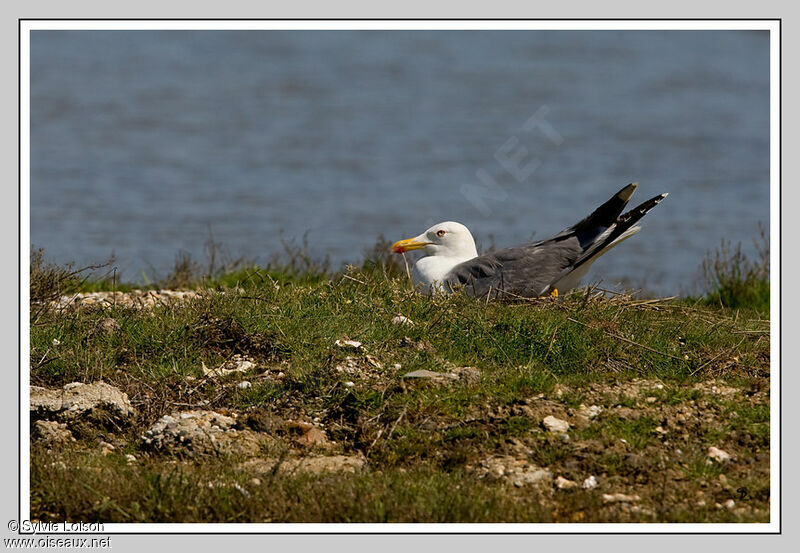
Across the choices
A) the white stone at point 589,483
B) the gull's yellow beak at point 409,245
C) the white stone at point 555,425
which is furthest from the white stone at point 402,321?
the white stone at point 589,483

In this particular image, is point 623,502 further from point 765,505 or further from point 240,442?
point 240,442

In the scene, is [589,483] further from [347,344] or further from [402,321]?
[402,321]

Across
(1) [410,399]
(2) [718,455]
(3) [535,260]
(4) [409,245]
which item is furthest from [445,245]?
(2) [718,455]

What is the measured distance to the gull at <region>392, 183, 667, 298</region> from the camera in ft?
26.9

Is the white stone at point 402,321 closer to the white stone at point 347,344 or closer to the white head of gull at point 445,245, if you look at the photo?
the white stone at point 347,344

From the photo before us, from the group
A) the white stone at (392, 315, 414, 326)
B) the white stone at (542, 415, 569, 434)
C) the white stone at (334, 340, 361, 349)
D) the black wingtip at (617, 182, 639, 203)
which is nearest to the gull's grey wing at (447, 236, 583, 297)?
the black wingtip at (617, 182, 639, 203)

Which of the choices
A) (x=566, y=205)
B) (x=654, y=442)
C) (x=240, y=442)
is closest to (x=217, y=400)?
(x=240, y=442)

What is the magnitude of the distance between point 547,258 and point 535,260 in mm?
109

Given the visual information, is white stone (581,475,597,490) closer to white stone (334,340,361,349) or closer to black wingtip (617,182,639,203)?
white stone (334,340,361,349)

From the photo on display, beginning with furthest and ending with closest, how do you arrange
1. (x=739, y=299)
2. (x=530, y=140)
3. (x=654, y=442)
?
1. (x=530, y=140)
2. (x=739, y=299)
3. (x=654, y=442)

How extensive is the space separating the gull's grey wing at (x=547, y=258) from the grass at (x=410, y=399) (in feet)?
0.98

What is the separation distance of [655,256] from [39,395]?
10214mm

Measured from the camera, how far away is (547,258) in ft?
27.6

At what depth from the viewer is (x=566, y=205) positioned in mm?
16609
